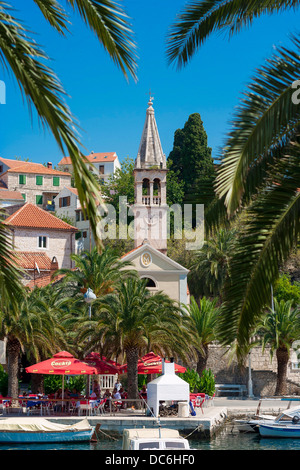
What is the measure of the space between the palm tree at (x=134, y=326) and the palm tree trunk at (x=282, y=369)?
40.7 ft

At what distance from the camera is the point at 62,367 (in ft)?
100

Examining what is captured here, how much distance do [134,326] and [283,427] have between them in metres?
8.24

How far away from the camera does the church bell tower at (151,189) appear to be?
64.4 meters

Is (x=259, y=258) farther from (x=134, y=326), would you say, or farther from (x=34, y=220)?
(x=34, y=220)

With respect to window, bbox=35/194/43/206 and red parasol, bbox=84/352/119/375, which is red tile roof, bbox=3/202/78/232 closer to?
window, bbox=35/194/43/206

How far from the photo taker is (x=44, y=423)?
2764cm

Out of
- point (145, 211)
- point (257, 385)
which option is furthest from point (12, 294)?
point (145, 211)

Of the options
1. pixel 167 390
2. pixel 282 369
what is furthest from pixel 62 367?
pixel 282 369

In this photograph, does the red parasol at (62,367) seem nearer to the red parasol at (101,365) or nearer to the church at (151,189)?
the red parasol at (101,365)

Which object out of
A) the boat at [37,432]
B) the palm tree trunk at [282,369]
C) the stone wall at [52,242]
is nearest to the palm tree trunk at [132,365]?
the boat at [37,432]

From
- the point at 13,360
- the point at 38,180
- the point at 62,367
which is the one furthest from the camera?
the point at 38,180

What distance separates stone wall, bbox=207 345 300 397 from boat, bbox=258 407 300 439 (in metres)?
14.8
